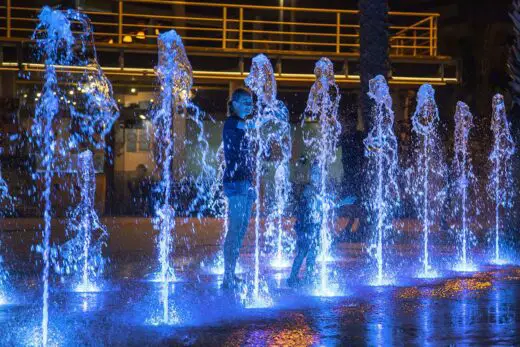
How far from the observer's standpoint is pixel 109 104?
22.5 meters

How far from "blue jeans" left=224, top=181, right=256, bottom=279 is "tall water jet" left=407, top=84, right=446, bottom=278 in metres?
7.11

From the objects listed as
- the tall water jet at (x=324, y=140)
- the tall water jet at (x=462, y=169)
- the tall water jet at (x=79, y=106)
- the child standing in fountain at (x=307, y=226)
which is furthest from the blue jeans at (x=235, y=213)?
the tall water jet at (x=79, y=106)

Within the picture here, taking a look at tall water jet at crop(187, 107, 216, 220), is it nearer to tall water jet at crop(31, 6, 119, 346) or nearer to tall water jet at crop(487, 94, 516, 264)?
tall water jet at crop(31, 6, 119, 346)

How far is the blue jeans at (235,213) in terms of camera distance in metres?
7.47

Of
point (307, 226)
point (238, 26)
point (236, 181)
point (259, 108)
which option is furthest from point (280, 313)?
point (238, 26)

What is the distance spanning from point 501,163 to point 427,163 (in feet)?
6.91

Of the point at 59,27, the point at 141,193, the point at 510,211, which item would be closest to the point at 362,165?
the point at 510,211

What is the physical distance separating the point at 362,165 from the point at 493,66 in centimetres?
1848

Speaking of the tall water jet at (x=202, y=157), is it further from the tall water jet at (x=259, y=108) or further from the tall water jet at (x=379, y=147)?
the tall water jet at (x=379, y=147)

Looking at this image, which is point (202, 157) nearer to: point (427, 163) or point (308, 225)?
point (427, 163)

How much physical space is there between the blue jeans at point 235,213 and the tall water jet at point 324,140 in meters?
0.84

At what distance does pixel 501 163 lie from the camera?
18641mm

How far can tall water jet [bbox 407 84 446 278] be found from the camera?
49.3 ft

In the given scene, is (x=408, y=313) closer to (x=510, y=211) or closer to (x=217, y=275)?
(x=217, y=275)
